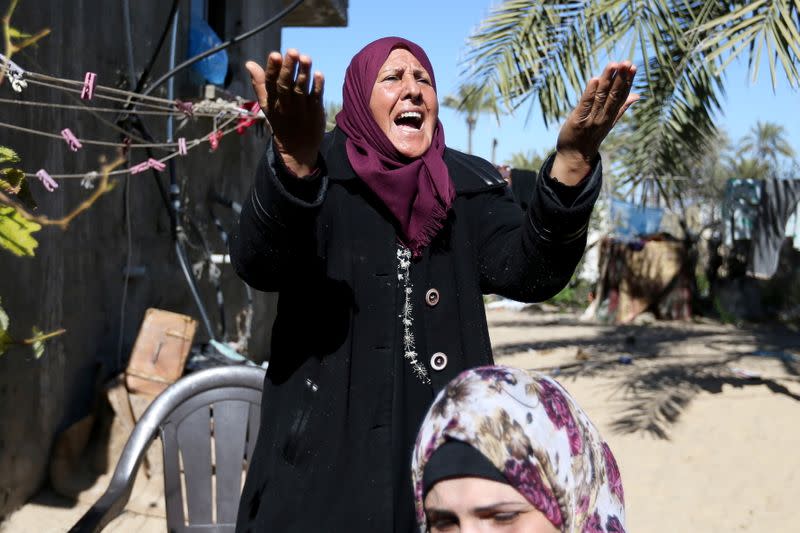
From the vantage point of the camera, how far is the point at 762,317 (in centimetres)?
1539

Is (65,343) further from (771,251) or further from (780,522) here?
(771,251)

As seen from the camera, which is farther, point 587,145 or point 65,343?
point 65,343

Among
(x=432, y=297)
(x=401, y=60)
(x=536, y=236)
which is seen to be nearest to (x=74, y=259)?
(x=401, y=60)

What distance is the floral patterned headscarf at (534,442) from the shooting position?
1.46 meters

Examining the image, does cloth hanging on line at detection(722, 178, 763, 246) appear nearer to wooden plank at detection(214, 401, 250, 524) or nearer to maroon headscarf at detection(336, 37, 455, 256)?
wooden plank at detection(214, 401, 250, 524)

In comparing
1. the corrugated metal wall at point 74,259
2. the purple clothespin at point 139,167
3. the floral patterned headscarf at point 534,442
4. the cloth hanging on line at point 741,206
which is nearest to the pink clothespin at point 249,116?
the corrugated metal wall at point 74,259

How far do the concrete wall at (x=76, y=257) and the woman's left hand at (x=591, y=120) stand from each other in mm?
1791

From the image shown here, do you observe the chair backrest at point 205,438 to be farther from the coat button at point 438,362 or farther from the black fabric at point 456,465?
the black fabric at point 456,465

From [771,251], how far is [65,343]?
37.3ft

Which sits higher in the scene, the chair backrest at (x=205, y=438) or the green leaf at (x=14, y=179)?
the green leaf at (x=14, y=179)

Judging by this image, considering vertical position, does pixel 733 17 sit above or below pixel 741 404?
above

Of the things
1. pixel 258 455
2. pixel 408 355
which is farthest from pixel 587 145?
pixel 258 455

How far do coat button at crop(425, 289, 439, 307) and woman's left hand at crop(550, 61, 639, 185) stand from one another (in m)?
0.39

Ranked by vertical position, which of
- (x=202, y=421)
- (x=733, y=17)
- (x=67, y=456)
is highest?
(x=733, y=17)
